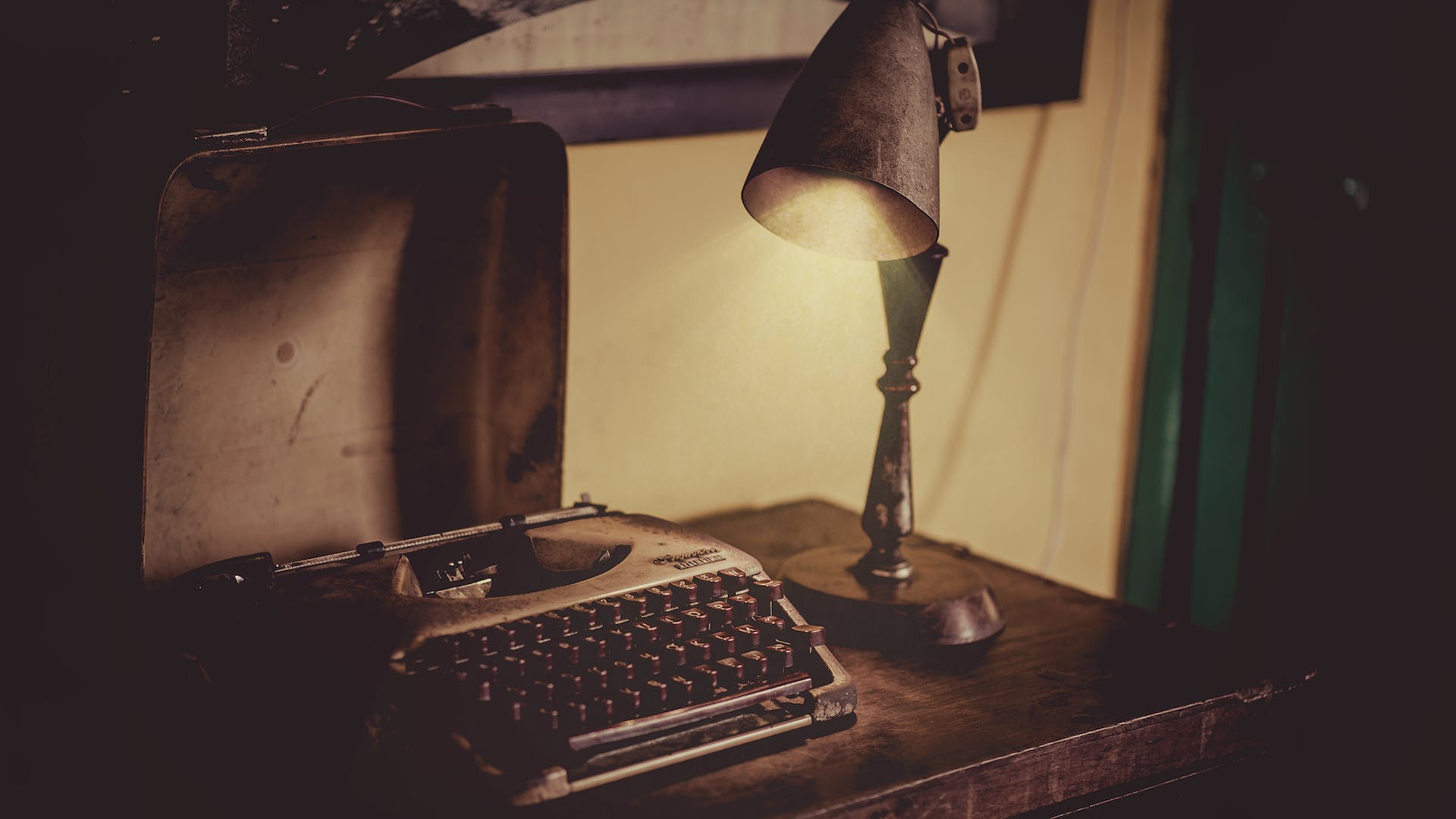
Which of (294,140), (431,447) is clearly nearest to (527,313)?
(431,447)

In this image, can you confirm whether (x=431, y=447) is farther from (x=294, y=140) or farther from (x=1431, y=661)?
(x=1431, y=661)

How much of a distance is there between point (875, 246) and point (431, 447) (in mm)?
538

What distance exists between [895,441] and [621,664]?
47cm

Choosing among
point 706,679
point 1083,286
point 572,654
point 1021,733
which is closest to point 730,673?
point 706,679

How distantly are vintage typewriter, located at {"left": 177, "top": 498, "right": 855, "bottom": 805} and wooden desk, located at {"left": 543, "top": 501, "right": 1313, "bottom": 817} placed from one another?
27mm

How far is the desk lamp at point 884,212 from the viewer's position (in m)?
0.97

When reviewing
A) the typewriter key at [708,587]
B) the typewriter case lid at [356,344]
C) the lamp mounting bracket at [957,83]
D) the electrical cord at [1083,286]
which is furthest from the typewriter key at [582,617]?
the electrical cord at [1083,286]

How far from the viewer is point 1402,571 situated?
1919 mm

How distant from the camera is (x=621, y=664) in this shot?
2.89 feet

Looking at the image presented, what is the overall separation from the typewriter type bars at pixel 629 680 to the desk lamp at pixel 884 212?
22 cm

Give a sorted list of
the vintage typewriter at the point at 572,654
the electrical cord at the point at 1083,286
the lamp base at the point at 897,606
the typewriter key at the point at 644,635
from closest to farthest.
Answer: the vintage typewriter at the point at 572,654, the typewriter key at the point at 644,635, the lamp base at the point at 897,606, the electrical cord at the point at 1083,286

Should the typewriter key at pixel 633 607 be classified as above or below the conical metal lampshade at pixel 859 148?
below

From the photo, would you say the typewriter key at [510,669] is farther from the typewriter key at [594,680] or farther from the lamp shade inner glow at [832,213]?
the lamp shade inner glow at [832,213]

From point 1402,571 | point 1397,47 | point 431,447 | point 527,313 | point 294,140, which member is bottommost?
point 1402,571
